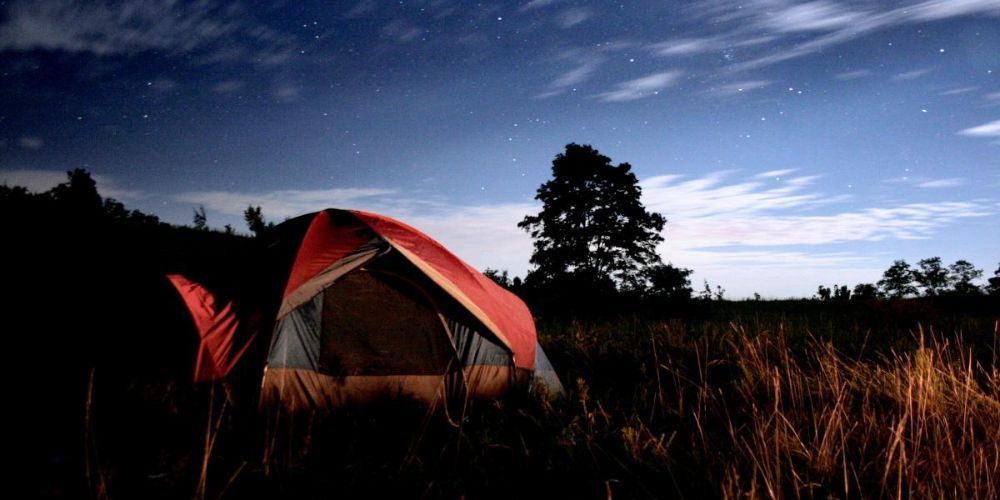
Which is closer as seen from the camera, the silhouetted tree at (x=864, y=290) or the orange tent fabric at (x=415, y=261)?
the orange tent fabric at (x=415, y=261)

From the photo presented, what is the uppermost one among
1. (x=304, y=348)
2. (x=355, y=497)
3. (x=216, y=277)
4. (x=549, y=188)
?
(x=549, y=188)

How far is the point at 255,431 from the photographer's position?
3836mm

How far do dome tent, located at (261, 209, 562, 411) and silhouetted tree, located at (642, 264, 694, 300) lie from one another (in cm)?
1516

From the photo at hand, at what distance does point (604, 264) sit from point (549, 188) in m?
4.92

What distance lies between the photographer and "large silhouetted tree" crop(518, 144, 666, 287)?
22.8m

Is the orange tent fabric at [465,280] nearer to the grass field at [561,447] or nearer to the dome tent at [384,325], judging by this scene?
the dome tent at [384,325]

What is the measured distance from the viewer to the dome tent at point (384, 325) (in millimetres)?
4586

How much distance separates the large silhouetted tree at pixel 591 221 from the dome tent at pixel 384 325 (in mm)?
17005

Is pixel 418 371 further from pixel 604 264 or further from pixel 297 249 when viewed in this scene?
pixel 604 264

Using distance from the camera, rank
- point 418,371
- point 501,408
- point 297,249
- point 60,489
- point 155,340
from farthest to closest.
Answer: point 418,371, point 501,408, point 297,249, point 155,340, point 60,489

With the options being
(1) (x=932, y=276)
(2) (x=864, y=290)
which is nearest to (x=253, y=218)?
(2) (x=864, y=290)

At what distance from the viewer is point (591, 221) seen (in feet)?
76.7

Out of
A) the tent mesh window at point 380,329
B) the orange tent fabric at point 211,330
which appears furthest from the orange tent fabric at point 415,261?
the orange tent fabric at point 211,330

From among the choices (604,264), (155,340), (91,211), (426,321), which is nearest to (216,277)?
(155,340)
